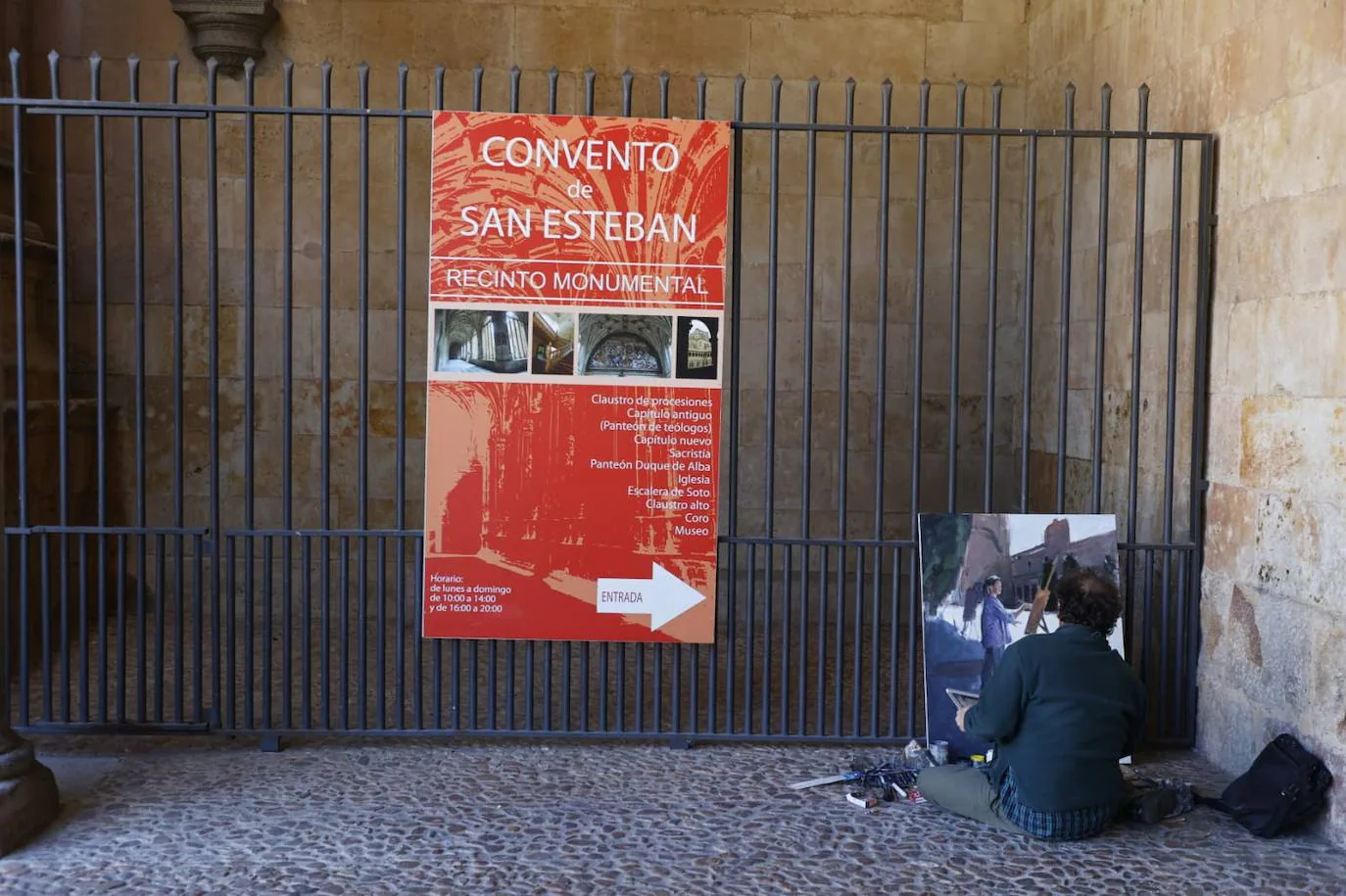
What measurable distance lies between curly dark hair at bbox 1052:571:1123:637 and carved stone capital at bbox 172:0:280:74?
6269 mm

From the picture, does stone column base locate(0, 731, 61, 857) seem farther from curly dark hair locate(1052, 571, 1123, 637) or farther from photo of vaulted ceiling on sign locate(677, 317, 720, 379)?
curly dark hair locate(1052, 571, 1123, 637)

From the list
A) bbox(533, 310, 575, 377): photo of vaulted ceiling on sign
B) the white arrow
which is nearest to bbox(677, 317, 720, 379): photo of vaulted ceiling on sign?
bbox(533, 310, 575, 377): photo of vaulted ceiling on sign

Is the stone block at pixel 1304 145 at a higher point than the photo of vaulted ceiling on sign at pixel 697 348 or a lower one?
higher

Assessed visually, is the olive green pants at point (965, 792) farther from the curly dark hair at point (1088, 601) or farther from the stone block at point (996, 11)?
the stone block at point (996, 11)

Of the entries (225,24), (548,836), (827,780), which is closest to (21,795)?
(548,836)

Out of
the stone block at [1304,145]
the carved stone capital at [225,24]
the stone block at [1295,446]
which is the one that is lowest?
the stone block at [1295,446]

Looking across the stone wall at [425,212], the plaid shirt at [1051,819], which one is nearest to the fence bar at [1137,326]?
the plaid shirt at [1051,819]

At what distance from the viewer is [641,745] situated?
18.5 ft

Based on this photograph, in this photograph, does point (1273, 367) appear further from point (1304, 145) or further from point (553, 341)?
point (553, 341)

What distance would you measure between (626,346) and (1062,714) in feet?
7.47

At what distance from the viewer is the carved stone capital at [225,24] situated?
8.10m

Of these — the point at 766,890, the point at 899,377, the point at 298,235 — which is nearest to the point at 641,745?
the point at 766,890

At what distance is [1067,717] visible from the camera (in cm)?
438

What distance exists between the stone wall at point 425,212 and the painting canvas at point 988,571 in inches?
114
